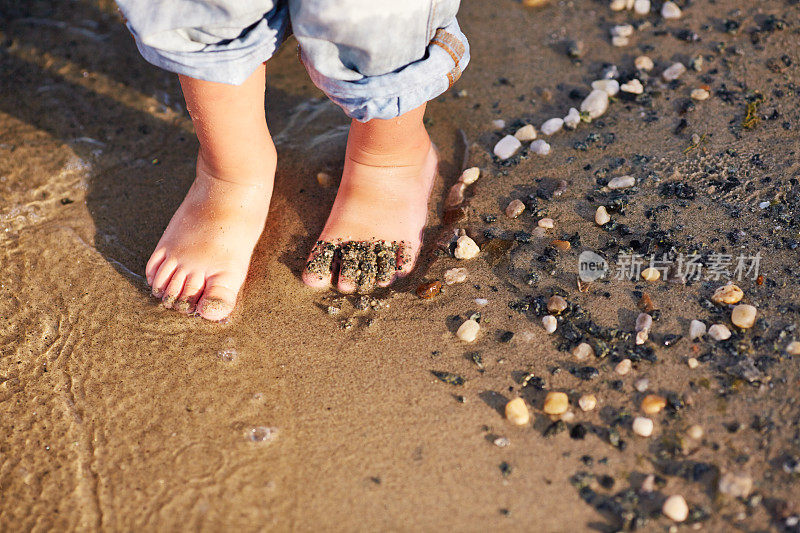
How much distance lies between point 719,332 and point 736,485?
413 millimetres

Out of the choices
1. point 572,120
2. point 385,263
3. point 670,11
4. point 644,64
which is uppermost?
point 670,11

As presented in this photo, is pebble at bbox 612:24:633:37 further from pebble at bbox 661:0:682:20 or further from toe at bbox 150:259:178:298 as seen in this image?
toe at bbox 150:259:178:298

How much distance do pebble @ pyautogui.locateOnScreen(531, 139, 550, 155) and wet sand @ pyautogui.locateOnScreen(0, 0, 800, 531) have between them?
4cm

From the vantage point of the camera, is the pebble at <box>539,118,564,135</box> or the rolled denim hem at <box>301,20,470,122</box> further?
the pebble at <box>539,118,564,135</box>

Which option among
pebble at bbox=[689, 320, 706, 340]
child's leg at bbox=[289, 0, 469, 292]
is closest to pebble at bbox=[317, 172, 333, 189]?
child's leg at bbox=[289, 0, 469, 292]

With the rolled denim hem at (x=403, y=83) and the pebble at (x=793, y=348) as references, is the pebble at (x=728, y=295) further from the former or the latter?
the rolled denim hem at (x=403, y=83)

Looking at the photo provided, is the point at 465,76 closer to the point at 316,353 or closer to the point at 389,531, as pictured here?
the point at 316,353

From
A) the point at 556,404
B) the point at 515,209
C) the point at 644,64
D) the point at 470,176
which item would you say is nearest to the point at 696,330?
the point at 556,404

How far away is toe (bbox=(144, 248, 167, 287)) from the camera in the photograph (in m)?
1.98

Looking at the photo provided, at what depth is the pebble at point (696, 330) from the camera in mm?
1660

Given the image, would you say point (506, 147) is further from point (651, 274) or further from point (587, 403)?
point (587, 403)

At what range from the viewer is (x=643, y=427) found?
1.51 metres

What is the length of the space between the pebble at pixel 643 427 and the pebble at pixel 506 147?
108 centimetres

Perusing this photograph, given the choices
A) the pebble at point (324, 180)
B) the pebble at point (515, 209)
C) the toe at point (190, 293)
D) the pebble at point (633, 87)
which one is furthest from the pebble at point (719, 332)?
the toe at point (190, 293)
